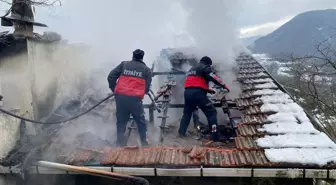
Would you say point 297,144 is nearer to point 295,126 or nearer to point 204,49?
point 295,126

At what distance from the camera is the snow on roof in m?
3.85

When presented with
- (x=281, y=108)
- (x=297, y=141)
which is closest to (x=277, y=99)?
(x=281, y=108)

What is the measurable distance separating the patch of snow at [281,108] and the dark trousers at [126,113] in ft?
7.20

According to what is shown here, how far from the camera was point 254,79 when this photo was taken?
838 centimetres

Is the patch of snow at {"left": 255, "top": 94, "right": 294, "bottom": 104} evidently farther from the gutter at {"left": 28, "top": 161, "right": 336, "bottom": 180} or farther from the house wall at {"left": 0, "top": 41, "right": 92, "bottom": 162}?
the house wall at {"left": 0, "top": 41, "right": 92, "bottom": 162}

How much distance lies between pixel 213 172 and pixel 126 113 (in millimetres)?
2283

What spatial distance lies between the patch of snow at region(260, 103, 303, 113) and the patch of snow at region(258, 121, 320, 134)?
62 cm

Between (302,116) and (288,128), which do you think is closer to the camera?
(288,128)

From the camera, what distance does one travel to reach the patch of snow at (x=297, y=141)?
4.09 m

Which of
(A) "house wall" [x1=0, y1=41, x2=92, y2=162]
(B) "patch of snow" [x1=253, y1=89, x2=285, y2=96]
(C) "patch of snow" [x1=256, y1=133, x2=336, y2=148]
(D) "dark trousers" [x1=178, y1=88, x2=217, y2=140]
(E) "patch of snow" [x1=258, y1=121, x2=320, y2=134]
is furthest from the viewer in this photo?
(B) "patch of snow" [x1=253, y1=89, x2=285, y2=96]

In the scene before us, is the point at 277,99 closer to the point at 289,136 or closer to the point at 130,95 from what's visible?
the point at 289,136

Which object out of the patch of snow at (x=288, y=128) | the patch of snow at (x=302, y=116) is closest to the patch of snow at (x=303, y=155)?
the patch of snow at (x=288, y=128)

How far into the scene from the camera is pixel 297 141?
4.22 m

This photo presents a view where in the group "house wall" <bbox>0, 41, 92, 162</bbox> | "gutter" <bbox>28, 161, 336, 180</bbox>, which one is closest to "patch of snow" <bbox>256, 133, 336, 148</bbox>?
"gutter" <bbox>28, 161, 336, 180</bbox>
